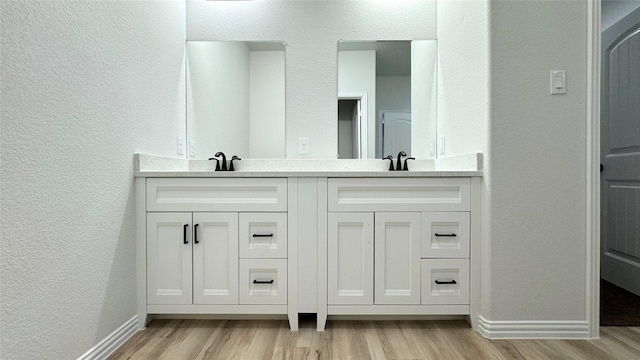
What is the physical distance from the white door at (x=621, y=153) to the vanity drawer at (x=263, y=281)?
226cm

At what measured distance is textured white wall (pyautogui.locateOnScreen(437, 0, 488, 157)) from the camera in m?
1.73

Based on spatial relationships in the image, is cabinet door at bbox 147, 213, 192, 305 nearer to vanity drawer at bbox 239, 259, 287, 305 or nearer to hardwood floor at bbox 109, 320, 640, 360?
hardwood floor at bbox 109, 320, 640, 360

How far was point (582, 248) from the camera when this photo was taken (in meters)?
1.66

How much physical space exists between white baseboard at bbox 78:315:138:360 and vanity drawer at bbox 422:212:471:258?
4.77ft

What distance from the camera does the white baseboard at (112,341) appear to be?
1421mm

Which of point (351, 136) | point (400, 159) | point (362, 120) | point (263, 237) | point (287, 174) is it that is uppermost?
point (362, 120)

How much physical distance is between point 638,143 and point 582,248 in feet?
3.65

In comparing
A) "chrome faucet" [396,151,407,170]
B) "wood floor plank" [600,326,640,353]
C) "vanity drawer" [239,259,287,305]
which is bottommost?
"wood floor plank" [600,326,640,353]

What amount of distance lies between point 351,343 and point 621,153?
88.1 inches

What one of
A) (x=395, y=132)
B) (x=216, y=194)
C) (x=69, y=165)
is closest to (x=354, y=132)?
(x=395, y=132)

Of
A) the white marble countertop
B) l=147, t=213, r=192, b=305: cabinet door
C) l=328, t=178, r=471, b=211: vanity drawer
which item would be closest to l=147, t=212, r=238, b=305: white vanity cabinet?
l=147, t=213, r=192, b=305: cabinet door

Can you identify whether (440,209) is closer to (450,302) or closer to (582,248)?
(450,302)

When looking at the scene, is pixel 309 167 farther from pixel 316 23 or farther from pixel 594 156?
pixel 594 156

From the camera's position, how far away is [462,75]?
6.41 feet
